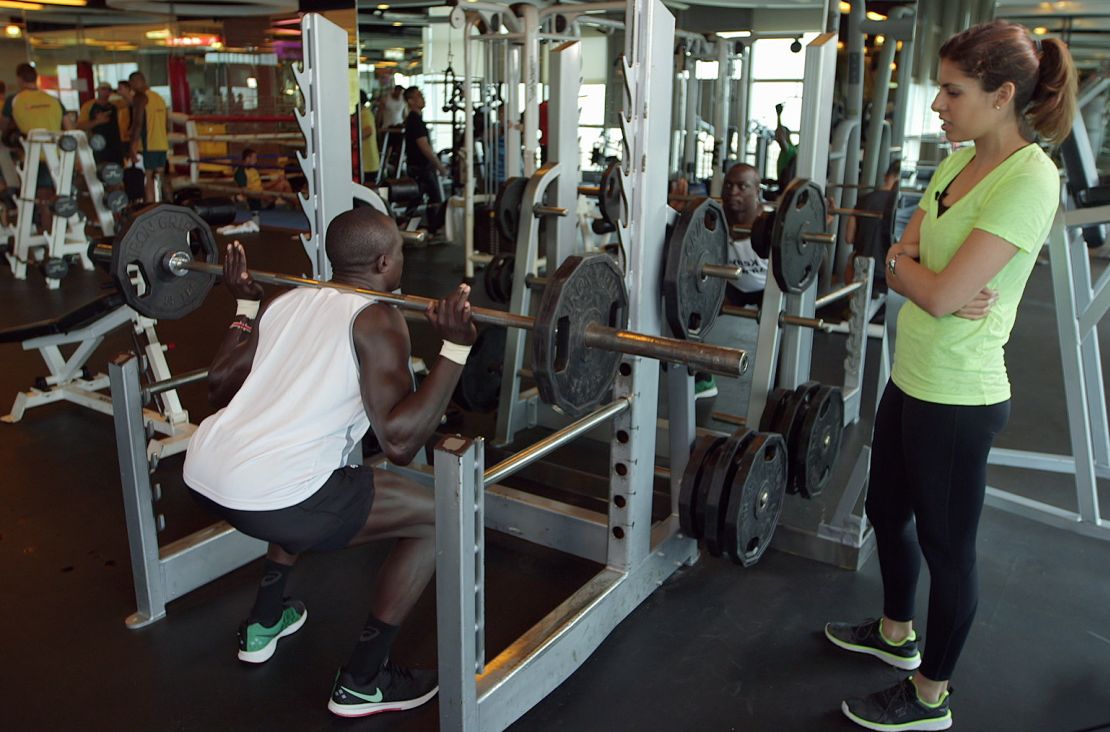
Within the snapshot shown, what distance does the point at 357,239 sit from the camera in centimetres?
147

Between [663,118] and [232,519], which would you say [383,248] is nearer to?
[232,519]

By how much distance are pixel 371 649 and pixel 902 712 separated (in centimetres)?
93

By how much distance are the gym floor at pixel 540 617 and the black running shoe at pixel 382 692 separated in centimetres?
2

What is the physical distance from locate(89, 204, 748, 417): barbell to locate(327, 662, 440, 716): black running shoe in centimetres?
57

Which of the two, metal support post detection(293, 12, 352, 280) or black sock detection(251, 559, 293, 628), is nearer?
black sock detection(251, 559, 293, 628)

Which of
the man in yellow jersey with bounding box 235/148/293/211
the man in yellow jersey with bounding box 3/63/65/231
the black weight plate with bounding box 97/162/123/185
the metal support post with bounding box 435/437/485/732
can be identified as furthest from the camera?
the man in yellow jersey with bounding box 235/148/293/211

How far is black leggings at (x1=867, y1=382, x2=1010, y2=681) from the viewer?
4.42ft

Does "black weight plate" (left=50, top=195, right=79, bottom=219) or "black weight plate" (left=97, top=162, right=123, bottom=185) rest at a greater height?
"black weight plate" (left=97, top=162, right=123, bottom=185)

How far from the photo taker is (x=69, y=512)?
7.83ft

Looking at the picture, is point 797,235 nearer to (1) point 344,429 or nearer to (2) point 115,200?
(1) point 344,429

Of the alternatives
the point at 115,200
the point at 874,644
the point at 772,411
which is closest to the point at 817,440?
the point at 772,411

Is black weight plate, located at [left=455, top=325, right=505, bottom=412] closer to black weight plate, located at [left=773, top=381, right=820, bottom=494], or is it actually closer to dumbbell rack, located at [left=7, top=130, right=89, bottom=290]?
black weight plate, located at [left=773, top=381, right=820, bottom=494]

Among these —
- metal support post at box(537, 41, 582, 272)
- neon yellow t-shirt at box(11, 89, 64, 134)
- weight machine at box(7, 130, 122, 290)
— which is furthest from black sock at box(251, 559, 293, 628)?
neon yellow t-shirt at box(11, 89, 64, 134)

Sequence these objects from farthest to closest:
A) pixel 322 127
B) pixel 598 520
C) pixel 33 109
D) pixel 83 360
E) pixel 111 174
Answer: pixel 33 109, pixel 111 174, pixel 83 360, pixel 598 520, pixel 322 127
